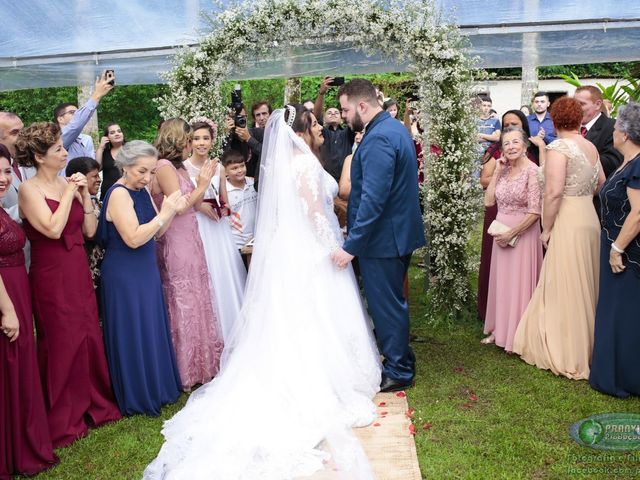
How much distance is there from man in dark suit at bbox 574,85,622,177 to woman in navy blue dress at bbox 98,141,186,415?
4053 millimetres

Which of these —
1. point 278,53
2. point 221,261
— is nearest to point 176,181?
point 221,261

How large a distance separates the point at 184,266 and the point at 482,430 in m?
2.65

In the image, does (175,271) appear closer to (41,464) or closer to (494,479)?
(41,464)

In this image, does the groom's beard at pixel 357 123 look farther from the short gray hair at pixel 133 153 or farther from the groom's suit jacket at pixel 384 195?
the short gray hair at pixel 133 153

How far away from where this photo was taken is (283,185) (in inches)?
196

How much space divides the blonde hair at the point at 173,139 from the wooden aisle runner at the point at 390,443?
8.57ft

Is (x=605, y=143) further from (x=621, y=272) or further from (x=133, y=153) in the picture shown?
(x=133, y=153)

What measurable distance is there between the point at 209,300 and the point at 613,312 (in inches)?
128

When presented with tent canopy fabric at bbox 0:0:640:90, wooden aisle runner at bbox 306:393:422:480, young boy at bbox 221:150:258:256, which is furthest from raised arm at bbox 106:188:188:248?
tent canopy fabric at bbox 0:0:640:90

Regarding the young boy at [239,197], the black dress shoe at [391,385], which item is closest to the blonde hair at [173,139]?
the young boy at [239,197]

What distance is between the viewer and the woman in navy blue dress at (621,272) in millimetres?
4621

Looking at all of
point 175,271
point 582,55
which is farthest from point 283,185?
point 582,55

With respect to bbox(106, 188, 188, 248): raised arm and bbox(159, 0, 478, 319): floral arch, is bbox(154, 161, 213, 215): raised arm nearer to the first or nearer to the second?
bbox(106, 188, 188, 248): raised arm

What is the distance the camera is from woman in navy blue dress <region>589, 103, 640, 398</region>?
462 centimetres
